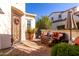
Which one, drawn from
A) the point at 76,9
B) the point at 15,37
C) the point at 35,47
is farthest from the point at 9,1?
the point at 76,9

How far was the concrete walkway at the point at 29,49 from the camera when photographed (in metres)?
5.25

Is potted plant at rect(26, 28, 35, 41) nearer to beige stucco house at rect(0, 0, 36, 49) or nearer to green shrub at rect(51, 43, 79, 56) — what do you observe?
beige stucco house at rect(0, 0, 36, 49)

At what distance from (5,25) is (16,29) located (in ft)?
0.99

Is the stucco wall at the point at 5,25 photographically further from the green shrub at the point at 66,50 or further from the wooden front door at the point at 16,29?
the green shrub at the point at 66,50

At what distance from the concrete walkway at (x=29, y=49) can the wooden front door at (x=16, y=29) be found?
0.50ft

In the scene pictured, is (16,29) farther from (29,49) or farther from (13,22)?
(29,49)

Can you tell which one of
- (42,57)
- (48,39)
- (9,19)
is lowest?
(42,57)

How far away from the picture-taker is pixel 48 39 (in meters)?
5.44

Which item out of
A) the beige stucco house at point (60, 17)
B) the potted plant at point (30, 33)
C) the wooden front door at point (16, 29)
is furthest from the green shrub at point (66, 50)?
the wooden front door at point (16, 29)

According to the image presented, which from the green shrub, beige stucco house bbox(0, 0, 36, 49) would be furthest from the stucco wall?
the green shrub

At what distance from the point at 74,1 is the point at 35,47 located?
1.43 meters

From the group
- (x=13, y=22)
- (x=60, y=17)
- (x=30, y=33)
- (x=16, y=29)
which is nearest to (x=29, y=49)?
(x=30, y=33)

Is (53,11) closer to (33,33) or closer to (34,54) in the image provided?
(33,33)

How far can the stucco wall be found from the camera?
519cm
